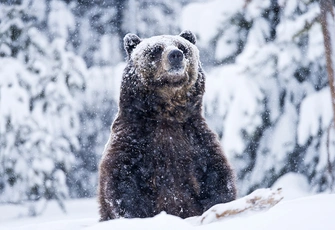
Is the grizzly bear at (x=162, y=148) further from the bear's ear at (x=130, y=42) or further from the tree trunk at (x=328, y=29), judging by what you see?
the tree trunk at (x=328, y=29)

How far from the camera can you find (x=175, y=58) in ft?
11.3

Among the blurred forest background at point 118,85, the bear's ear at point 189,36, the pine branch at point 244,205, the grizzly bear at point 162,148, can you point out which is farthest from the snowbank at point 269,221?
the blurred forest background at point 118,85

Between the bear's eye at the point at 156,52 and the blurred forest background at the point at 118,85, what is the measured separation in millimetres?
2728

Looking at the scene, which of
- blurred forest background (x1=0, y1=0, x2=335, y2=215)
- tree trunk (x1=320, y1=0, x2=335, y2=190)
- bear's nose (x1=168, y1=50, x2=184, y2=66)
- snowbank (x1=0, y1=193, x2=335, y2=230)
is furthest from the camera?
blurred forest background (x1=0, y1=0, x2=335, y2=215)

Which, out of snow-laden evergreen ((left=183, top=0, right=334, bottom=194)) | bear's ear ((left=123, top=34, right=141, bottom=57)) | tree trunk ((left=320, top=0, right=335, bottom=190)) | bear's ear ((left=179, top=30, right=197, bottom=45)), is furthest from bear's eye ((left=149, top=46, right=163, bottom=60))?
snow-laden evergreen ((left=183, top=0, right=334, bottom=194))

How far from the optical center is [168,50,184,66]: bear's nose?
136 inches

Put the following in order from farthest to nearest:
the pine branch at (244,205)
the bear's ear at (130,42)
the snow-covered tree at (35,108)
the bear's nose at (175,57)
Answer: the snow-covered tree at (35,108) < the bear's ear at (130,42) < the bear's nose at (175,57) < the pine branch at (244,205)

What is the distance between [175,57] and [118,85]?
22.4 ft

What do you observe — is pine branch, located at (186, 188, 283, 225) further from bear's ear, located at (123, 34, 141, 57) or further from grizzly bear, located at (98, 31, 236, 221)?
bear's ear, located at (123, 34, 141, 57)

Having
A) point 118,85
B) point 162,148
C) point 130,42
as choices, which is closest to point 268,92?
point 118,85

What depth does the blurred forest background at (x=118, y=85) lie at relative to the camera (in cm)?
783

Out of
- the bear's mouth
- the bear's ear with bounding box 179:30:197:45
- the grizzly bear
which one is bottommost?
the grizzly bear

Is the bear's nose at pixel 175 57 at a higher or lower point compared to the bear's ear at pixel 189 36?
lower

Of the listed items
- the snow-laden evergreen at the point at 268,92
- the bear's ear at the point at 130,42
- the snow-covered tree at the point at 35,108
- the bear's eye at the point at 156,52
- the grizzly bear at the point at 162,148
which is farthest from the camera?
the snow-covered tree at the point at 35,108
